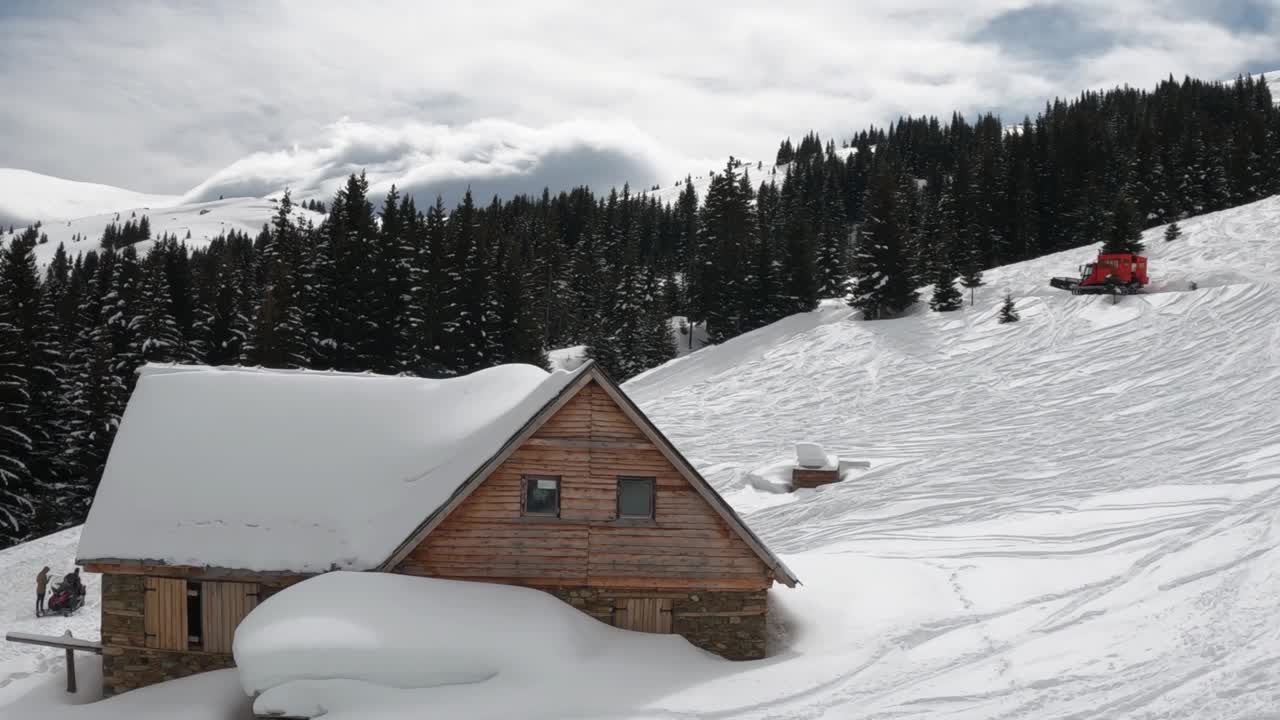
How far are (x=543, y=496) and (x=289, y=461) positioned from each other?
221 inches

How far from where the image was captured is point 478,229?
6162 centimetres

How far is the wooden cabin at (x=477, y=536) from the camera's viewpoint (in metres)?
15.4

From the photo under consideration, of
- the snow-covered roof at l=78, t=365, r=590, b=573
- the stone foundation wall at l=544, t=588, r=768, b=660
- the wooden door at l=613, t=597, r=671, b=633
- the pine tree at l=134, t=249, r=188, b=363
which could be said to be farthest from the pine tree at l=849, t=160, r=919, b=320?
the pine tree at l=134, t=249, r=188, b=363

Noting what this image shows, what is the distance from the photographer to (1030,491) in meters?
25.1

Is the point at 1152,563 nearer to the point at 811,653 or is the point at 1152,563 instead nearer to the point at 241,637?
the point at 811,653

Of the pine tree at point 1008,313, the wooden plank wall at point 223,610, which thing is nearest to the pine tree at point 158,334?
the wooden plank wall at point 223,610

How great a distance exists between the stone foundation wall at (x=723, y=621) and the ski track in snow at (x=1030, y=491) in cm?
115

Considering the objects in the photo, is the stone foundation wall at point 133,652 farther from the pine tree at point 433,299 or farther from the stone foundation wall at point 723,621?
the pine tree at point 433,299

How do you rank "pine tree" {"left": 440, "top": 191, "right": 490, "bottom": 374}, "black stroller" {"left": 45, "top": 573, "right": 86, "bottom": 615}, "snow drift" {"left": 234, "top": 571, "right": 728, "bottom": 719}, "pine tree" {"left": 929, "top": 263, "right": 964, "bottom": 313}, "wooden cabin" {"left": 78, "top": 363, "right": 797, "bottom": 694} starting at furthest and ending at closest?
"pine tree" {"left": 929, "top": 263, "right": 964, "bottom": 313} → "pine tree" {"left": 440, "top": 191, "right": 490, "bottom": 374} → "black stroller" {"left": 45, "top": 573, "right": 86, "bottom": 615} → "wooden cabin" {"left": 78, "top": 363, "right": 797, "bottom": 694} → "snow drift" {"left": 234, "top": 571, "right": 728, "bottom": 719}

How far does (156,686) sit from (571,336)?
226 feet

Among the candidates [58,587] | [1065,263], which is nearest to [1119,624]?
[58,587]

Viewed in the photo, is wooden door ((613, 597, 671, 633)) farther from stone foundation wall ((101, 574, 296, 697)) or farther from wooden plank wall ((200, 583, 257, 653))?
wooden plank wall ((200, 583, 257, 653))

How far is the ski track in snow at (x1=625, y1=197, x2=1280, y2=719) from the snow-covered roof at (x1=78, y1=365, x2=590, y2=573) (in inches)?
280

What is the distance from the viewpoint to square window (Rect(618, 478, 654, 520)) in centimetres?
1590
